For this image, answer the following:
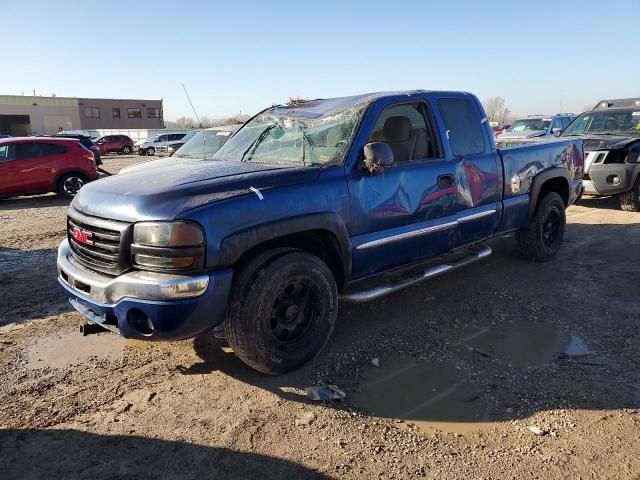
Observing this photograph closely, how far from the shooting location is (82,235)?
3.45 m

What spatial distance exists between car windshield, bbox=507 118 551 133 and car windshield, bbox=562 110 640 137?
18.3ft

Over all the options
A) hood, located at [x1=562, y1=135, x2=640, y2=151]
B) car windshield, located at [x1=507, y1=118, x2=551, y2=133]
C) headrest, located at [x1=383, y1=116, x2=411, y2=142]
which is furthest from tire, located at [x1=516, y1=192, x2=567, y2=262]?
car windshield, located at [x1=507, y1=118, x2=551, y2=133]

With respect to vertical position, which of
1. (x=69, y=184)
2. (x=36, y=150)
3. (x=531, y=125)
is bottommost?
(x=69, y=184)

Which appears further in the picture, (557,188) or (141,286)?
(557,188)

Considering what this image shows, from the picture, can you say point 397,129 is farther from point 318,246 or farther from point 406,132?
point 318,246

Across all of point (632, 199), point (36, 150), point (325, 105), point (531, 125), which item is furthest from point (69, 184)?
point (531, 125)

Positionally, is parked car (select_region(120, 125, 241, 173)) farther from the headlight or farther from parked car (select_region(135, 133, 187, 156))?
parked car (select_region(135, 133, 187, 156))

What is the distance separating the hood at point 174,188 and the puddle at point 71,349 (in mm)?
1136

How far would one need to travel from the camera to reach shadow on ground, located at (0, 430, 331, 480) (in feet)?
8.47

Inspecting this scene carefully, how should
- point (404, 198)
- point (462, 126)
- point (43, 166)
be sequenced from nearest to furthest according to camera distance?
point (404, 198)
point (462, 126)
point (43, 166)

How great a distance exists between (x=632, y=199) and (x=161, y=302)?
30.1ft

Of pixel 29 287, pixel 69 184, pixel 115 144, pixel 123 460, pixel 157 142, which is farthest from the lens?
pixel 115 144

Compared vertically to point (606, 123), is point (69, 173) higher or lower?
lower

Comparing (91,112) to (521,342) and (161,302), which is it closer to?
(161,302)
